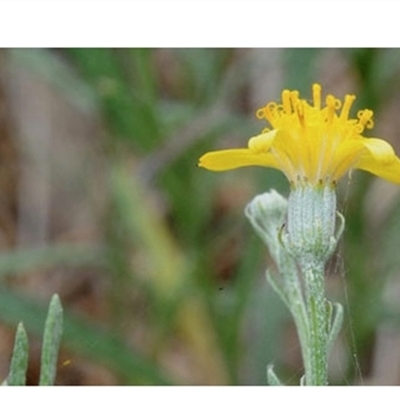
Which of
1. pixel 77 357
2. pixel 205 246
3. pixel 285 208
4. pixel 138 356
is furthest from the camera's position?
pixel 77 357

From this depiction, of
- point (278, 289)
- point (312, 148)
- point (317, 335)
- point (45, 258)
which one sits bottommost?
point (317, 335)

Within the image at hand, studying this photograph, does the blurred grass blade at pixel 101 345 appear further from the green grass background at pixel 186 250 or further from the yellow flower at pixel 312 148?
the yellow flower at pixel 312 148

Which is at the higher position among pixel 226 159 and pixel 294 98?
pixel 294 98

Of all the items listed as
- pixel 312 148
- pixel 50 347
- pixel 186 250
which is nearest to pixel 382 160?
pixel 312 148

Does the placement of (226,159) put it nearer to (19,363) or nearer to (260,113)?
(260,113)

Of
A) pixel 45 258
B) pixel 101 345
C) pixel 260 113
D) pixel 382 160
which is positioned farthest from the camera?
pixel 45 258

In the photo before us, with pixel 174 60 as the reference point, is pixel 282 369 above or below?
below

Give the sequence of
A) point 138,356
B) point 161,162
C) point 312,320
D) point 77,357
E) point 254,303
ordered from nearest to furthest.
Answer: point 312,320, point 138,356, point 161,162, point 254,303, point 77,357

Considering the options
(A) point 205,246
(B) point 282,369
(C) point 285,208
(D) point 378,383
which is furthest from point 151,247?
(C) point 285,208

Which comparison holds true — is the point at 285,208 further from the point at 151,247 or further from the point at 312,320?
the point at 151,247
